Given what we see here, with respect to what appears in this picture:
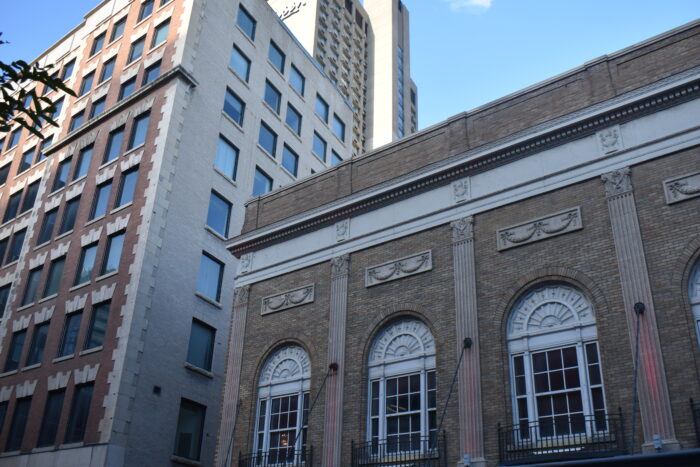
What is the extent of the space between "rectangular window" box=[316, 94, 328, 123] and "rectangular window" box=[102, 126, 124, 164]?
13.2 meters

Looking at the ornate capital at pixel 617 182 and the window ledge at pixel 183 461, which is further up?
the ornate capital at pixel 617 182

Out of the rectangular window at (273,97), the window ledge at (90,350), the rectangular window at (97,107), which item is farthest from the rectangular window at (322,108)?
the window ledge at (90,350)

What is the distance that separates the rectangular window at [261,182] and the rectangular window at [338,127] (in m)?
9.73

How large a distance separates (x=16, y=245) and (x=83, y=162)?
5.94m

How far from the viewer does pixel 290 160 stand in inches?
1441

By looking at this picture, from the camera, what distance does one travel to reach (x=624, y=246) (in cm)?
1487

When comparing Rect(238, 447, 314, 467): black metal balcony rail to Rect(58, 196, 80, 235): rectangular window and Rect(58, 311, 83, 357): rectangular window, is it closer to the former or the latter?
Rect(58, 311, 83, 357): rectangular window

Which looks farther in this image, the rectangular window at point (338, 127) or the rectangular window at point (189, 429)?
the rectangular window at point (338, 127)

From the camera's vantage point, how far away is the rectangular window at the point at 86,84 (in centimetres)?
3581

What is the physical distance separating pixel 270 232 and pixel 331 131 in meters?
21.0

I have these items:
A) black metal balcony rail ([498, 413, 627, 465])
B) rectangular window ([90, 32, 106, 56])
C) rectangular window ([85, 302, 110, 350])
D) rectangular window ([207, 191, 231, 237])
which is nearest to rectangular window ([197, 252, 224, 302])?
rectangular window ([207, 191, 231, 237])

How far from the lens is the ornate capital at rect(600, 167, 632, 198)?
50.6 ft

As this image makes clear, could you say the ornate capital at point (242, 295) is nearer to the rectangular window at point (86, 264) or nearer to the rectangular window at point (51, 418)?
the rectangular window at point (51, 418)

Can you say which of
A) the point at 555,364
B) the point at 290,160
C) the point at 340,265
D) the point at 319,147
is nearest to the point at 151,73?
the point at 290,160
